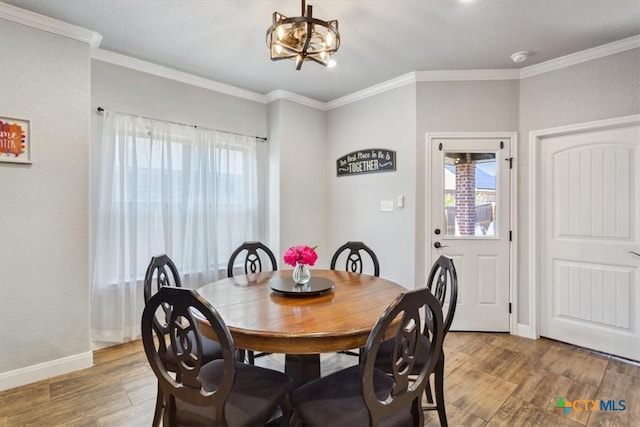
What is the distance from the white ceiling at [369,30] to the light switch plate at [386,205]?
1.38 metres

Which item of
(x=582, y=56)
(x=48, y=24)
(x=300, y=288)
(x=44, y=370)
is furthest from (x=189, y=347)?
→ (x=582, y=56)

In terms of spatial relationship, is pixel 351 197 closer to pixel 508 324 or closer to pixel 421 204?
pixel 421 204

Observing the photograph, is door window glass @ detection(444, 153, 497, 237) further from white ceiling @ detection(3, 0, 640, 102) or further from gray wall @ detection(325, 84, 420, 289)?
white ceiling @ detection(3, 0, 640, 102)

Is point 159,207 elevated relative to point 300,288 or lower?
elevated

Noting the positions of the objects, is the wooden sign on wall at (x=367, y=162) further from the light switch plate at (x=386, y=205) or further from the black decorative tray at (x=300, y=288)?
the black decorative tray at (x=300, y=288)

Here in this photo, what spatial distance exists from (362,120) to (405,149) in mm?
746

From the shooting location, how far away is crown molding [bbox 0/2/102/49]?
7.47ft

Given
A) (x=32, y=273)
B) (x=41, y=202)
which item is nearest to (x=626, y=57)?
(x=41, y=202)

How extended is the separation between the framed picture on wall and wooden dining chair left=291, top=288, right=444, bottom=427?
8.31 ft

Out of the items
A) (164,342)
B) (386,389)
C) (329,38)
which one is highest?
(329,38)

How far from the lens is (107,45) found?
111 inches

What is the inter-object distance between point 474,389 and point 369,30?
2.79 m

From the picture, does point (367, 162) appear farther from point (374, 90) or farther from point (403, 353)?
point (403, 353)

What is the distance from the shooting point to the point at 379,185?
3.79 metres
